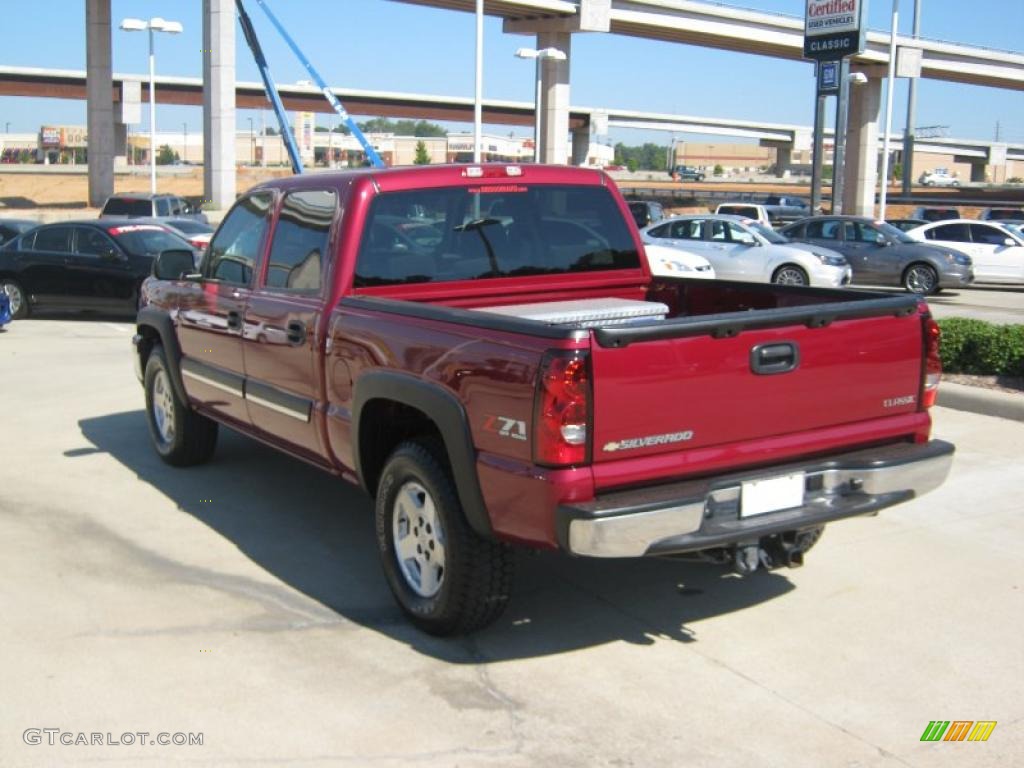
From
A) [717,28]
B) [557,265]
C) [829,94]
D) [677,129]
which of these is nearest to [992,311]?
[557,265]

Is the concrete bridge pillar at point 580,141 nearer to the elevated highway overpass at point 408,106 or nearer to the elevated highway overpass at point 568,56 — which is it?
the elevated highway overpass at point 408,106

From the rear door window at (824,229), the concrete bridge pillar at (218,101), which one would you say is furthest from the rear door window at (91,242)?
the concrete bridge pillar at (218,101)

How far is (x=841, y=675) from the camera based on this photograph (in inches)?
192

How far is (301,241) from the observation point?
20.6 ft

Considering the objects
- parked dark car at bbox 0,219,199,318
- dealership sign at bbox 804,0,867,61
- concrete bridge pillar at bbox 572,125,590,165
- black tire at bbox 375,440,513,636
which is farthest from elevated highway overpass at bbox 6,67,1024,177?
black tire at bbox 375,440,513,636

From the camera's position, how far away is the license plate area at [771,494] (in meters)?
4.70

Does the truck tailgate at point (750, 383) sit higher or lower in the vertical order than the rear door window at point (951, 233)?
lower

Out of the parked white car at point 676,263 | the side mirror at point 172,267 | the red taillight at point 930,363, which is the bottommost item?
the parked white car at point 676,263

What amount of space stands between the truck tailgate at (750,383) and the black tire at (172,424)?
434cm

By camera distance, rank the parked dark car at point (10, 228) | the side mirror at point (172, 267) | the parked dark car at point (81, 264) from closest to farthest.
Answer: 1. the side mirror at point (172, 267)
2. the parked dark car at point (81, 264)
3. the parked dark car at point (10, 228)

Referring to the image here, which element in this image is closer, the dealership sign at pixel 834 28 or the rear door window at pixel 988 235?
the rear door window at pixel 988 235

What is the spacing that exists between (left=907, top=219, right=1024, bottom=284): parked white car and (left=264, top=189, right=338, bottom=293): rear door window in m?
20.1

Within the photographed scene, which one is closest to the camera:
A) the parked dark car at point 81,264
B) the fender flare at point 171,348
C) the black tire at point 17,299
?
the fender flare at point 171,348

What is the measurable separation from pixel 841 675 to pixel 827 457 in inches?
35.2
